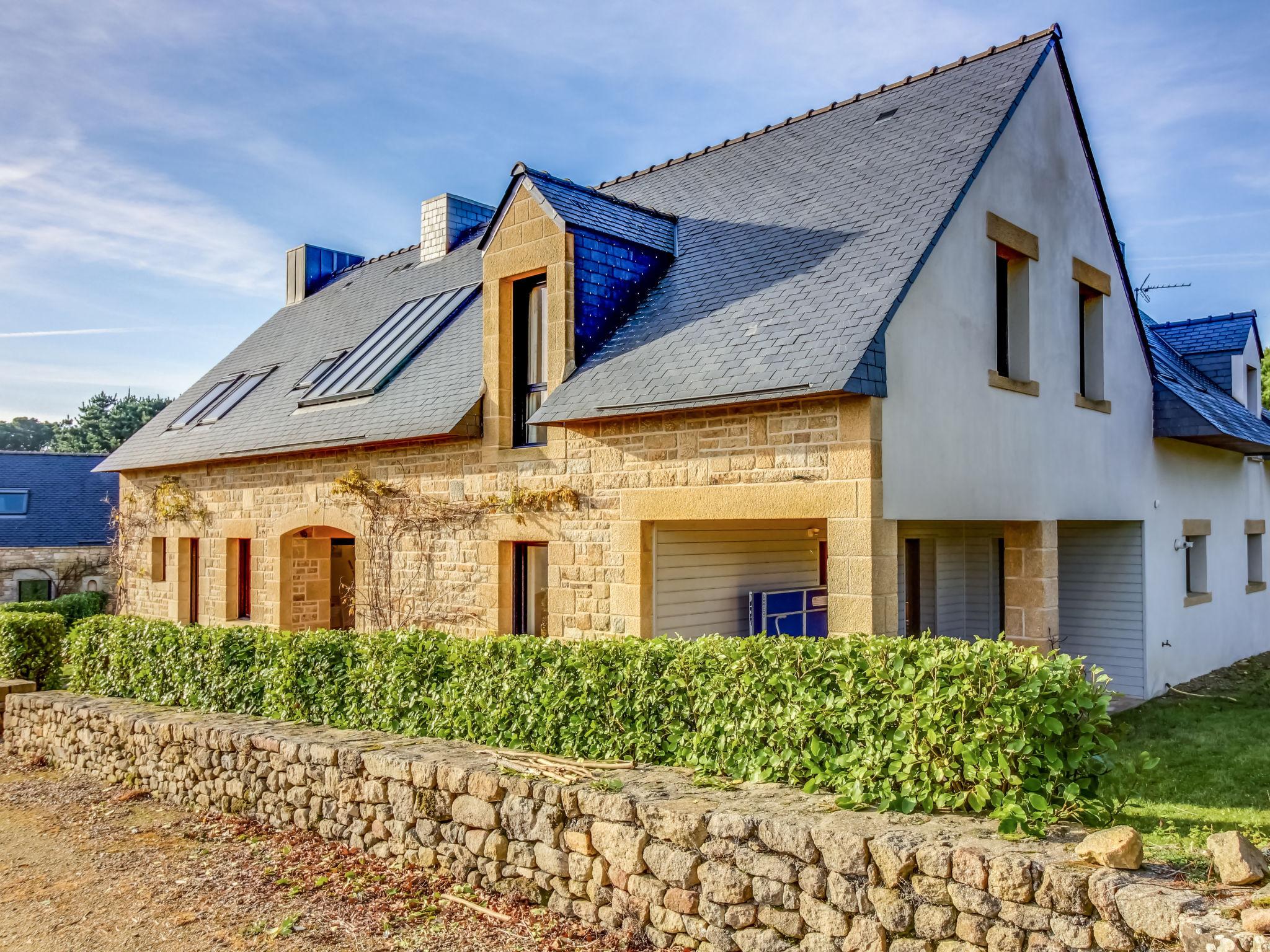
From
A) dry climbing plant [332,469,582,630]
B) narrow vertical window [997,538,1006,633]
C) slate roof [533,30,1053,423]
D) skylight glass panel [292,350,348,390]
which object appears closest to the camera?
slate roof [533,30,1053,423]

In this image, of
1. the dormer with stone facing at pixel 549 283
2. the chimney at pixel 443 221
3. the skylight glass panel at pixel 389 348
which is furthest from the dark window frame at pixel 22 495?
the dormer with stone facing at pixel 549 283

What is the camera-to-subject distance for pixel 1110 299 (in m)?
12.8

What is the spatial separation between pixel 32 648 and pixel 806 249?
37.9 feet

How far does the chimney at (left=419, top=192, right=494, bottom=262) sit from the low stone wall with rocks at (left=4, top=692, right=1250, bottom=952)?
10477mm


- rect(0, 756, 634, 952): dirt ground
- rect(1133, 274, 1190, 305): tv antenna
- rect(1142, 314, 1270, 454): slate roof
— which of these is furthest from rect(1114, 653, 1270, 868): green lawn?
rect(1133, 274, 1190, 305): tv antenna

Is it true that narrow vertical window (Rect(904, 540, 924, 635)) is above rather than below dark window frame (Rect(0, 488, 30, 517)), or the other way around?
below

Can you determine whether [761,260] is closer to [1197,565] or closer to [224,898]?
[224,898]

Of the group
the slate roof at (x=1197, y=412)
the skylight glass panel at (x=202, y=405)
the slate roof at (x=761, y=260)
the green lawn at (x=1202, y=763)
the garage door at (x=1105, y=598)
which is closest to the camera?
the green lawn at (x=1202, y=763)

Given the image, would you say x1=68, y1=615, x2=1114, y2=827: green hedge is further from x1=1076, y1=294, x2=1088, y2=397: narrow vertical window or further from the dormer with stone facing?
x1=1076, y1=294, x2=1088, y2=397: narrow vertical window

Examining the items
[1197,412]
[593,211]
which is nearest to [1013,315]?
[1197,412]

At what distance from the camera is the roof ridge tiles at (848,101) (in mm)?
11250

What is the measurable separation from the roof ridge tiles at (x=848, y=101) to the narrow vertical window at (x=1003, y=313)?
8.79ft

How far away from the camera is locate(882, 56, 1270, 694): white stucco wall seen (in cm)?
890

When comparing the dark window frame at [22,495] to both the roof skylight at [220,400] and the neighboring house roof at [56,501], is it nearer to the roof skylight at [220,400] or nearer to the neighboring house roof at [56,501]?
the neighboring house roof at [56,501]
